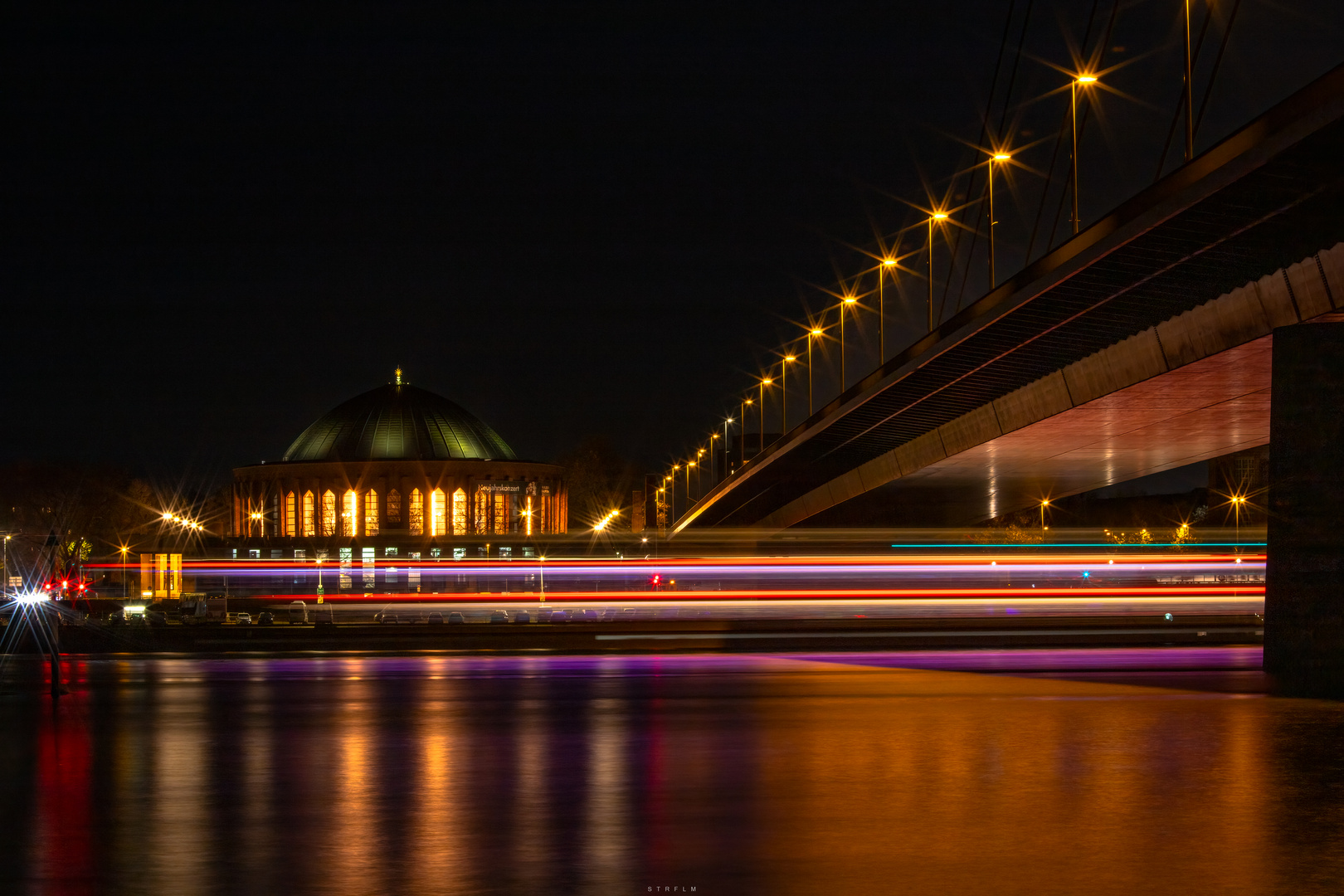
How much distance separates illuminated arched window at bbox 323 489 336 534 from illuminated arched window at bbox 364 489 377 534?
3933 millimetres

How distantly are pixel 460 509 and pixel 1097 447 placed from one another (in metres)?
120

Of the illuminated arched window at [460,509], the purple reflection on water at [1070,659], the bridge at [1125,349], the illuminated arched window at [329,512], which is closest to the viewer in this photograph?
the bridge at [1125,349]

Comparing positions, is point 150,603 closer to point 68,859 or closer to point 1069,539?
point 68,859

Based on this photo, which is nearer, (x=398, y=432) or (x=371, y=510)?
(x=371, y=510)

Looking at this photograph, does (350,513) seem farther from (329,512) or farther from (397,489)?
(397,489)

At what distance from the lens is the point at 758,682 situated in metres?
20.6

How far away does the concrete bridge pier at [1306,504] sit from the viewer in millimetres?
20594

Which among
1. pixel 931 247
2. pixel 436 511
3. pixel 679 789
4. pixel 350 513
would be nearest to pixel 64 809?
pixel 679 789

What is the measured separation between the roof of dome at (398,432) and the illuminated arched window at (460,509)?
5.86 meters

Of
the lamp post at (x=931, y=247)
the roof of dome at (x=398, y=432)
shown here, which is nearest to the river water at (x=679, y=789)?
the lamp post at (x=931, y=247)

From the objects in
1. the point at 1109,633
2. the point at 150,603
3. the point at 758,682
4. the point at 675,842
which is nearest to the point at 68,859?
the point at 675,842

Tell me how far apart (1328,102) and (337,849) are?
44.2ft

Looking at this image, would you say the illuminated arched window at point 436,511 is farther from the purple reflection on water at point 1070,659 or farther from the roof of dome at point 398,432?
the purple reflection on water at point 1070,659

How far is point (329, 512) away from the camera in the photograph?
518 ft
